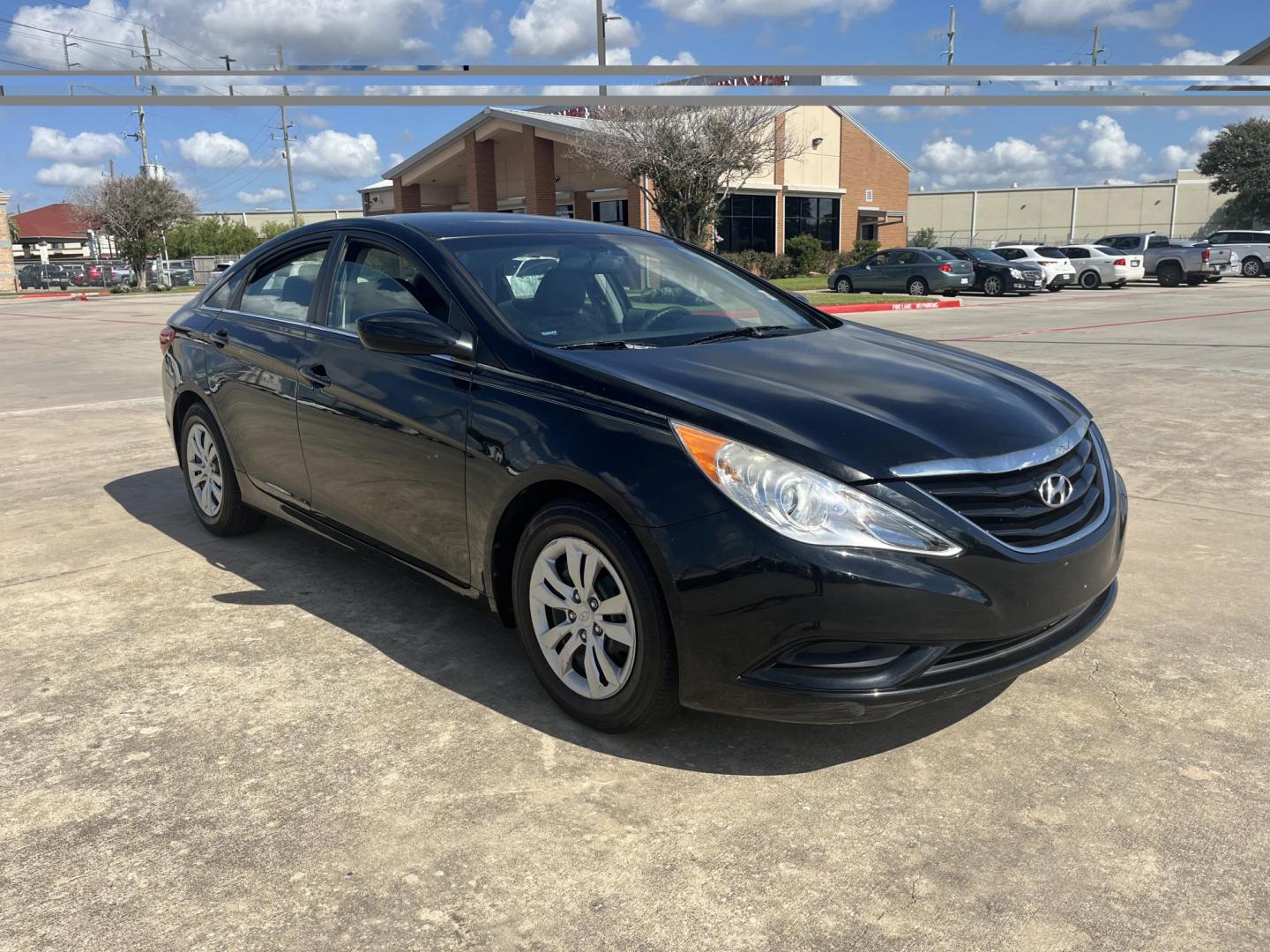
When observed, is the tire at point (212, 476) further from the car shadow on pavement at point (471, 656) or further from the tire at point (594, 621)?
the tire at point (594, 621)

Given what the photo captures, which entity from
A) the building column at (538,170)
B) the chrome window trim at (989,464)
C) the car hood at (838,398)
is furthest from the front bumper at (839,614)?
the building column at (538,170)

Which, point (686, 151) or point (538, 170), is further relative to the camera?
point (538, 170)

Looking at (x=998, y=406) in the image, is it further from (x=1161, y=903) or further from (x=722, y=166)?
(x=722, y=166)

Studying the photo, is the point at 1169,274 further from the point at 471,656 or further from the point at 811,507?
the point at 811,507

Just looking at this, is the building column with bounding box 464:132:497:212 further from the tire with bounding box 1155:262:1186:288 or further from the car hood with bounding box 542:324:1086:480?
the car hood with bounding box 542:324:1086:480

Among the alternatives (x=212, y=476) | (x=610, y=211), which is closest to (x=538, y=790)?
(x=212, y=476)

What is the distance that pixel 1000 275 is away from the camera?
30.1 metres

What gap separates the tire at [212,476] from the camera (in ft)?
17.0

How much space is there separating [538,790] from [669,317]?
6.15 feet

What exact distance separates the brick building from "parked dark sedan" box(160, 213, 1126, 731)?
33857mm

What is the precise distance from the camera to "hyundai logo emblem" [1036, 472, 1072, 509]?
2959 mm

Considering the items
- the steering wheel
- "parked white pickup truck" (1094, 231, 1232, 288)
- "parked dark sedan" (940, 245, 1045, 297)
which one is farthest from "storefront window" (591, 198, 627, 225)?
the steering wheel

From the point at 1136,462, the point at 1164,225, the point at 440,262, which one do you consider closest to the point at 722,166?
the point at 1136,462

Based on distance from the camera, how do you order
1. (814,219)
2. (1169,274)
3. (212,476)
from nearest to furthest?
(212,476), (1169,274), (814,219)
